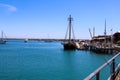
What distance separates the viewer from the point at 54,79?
2342 centimetres

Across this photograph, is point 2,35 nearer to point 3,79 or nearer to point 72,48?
point 72,48

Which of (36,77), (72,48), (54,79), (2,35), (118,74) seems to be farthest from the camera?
(2,35)

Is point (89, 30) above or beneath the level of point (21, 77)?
above

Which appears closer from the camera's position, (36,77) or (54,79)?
(54,79)

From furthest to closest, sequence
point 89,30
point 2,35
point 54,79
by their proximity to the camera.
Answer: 1. point 2,35
2. point 89,30
3. point 54,79

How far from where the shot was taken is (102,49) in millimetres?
64250

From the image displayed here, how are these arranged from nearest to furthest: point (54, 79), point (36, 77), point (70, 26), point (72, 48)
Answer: point (54, 79) < point (36, 77) < point (72, 48) < point (70, 26)

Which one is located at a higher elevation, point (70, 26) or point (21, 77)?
point (70, 26)

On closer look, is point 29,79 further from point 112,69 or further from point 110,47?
point 110,47

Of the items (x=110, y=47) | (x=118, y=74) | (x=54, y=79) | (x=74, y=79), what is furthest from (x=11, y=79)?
(x=110, y=47)

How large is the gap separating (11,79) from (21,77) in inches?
56.9

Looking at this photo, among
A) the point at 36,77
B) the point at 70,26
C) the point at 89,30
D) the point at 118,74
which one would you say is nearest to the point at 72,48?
the point at 70,26

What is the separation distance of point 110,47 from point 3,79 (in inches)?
1688

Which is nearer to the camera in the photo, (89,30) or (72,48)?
(72,48)
